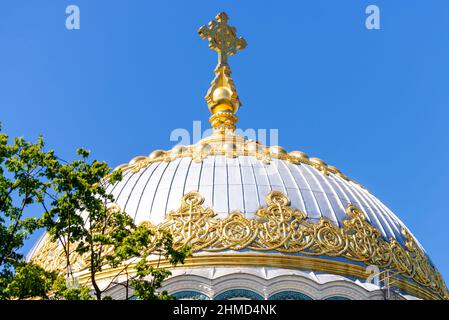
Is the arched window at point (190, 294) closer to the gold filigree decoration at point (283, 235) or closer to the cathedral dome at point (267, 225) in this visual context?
the cathedral dome at point (267, 225)

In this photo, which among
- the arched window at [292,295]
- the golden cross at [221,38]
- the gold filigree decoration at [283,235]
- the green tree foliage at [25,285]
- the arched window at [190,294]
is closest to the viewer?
the green tree foliage at [25,285]

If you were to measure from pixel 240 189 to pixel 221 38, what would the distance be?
25.1 ft

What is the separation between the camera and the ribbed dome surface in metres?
25.4

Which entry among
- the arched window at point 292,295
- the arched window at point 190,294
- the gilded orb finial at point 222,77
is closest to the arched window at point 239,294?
the arched window at point 190,294

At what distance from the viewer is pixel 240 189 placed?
84.1 ft

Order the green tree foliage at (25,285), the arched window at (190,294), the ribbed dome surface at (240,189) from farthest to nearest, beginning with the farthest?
the ribbed dome surface at (240,189) → the arched window at (190,294) → the green tree foliage at (25,285)

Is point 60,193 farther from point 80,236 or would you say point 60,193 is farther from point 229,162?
point 229,162

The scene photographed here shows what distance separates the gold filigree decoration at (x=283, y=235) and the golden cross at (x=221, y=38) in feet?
25.0

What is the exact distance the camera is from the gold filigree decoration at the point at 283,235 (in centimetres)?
2441

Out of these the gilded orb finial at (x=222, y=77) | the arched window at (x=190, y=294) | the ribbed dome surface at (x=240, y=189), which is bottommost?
the arched window at (x=190, y=294)

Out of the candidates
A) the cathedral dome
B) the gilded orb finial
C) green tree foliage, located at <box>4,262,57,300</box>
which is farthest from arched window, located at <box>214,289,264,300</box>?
the gilded orb finial

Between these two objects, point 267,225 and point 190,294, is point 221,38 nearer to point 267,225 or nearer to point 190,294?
point 267,225

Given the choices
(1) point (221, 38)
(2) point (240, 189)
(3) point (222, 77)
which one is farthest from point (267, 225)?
(1) point (221, 38)
